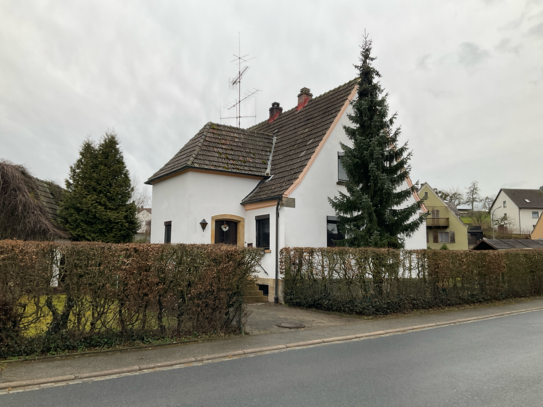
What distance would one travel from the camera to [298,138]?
18.9 meters

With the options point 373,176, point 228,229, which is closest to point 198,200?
point 228,229

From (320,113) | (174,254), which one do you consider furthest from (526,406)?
(320,113)

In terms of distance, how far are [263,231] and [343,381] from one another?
34.7ft

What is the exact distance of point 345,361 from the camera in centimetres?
706

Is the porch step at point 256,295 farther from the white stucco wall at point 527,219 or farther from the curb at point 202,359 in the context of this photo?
the white stucco wall at point 527,219

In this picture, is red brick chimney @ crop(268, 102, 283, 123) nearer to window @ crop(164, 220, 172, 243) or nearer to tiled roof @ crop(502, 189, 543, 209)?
window @ crop(164, 220, 172, 243)

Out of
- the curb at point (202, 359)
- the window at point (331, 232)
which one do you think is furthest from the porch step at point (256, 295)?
the curb at point (202, 359)

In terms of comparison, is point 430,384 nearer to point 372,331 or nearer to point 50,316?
point 372,331

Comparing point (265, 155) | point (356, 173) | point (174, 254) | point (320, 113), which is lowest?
point (174, 254)

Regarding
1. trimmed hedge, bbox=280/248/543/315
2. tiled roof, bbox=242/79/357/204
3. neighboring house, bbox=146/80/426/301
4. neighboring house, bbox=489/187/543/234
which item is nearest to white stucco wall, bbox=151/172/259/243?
neighboring house, bbox=146/80/426/301

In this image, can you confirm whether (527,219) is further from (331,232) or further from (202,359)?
(202,359)

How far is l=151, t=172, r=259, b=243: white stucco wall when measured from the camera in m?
16.4

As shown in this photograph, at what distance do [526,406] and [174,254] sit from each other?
6.27m

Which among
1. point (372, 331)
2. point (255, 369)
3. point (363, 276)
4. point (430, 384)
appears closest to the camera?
point (430, 384)
